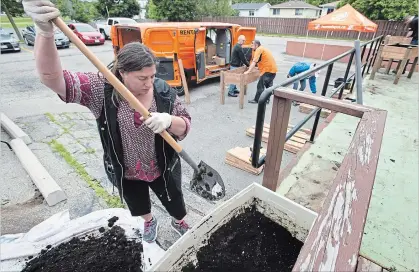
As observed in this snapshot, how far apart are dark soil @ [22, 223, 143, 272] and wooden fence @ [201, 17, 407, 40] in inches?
1047

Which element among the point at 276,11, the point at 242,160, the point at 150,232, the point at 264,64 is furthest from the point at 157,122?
the point at 276,11

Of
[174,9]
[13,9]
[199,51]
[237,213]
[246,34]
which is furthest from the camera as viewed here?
[174,9]

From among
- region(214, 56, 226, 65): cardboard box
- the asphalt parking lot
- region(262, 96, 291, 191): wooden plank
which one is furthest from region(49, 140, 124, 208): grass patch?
region(214, 56, 226, 65): cardboard box

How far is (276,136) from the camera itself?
5.65 feet

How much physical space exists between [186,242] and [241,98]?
207 inches

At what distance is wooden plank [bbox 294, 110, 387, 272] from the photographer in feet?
2.02

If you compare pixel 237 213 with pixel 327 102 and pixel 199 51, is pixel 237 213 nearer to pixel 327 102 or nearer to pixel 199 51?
pixel 327 102

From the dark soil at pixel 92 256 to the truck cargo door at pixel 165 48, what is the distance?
15.8 ft

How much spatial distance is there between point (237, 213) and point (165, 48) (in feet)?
18.4

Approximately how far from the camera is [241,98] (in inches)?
245

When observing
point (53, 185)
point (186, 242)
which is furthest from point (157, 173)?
point (53, 185)

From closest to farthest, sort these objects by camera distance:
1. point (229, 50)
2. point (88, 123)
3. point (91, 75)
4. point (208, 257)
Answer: point (208, 257) < point (91, 75) < point (88, 123) < point (229, 50)

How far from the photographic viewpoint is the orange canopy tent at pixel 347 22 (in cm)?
1208

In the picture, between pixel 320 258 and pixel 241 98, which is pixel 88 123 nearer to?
pixel 241 98
